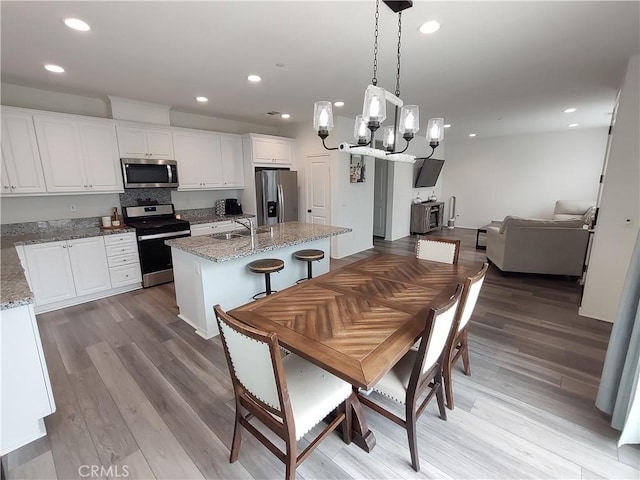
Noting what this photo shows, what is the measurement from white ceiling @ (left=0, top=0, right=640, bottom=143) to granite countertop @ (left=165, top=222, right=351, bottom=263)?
169 centimetres

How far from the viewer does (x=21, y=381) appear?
164 cm

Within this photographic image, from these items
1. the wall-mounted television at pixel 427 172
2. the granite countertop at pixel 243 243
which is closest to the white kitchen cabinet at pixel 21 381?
the granite countertop at pixel 243 243

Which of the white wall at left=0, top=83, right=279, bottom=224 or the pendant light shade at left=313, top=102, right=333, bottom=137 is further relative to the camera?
the white wall at left=0, top=83, right=279, bottom=224

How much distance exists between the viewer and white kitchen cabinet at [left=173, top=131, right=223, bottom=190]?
14.6ft

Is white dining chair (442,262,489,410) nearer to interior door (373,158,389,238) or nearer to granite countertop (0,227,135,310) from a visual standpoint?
granite countertop (0,227,135,310)

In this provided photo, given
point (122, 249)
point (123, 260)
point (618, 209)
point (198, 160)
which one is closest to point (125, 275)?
point (123, 260)

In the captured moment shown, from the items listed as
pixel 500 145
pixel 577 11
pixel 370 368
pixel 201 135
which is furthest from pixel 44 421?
pixel 500 145

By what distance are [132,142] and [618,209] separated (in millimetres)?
5836

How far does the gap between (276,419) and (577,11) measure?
3096 millimetres

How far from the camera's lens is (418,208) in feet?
25.3

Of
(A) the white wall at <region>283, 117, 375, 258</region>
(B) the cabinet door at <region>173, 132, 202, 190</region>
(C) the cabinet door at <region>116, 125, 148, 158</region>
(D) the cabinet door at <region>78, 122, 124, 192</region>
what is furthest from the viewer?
(A) the white wall at <region>283, 117, 375, 258</region>

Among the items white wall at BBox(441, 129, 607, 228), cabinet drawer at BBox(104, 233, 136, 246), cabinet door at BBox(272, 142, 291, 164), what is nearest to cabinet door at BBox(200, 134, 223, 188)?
cabinet door at BBox(272, 142, 291, 164)

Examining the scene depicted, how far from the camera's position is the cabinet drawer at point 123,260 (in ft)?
12.3

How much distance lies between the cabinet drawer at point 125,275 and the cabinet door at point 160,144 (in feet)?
5.36
